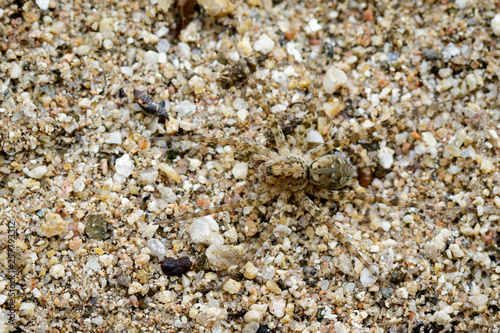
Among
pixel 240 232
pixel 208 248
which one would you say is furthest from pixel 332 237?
pixel 208 248

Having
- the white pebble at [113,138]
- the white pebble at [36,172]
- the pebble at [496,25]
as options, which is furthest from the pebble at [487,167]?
the white pebble at [36,172]

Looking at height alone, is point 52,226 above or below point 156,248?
above

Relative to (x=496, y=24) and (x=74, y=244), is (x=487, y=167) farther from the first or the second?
(x=74, y=244)

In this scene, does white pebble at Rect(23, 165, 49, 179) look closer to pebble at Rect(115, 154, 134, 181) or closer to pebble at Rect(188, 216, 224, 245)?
pebble at Rect(115, 154, 134, 181)

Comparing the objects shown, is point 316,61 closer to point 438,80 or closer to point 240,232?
point 438,80

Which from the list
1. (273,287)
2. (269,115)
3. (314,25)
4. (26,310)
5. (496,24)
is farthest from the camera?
(314,25)

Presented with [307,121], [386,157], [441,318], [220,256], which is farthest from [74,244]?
[441,318]
